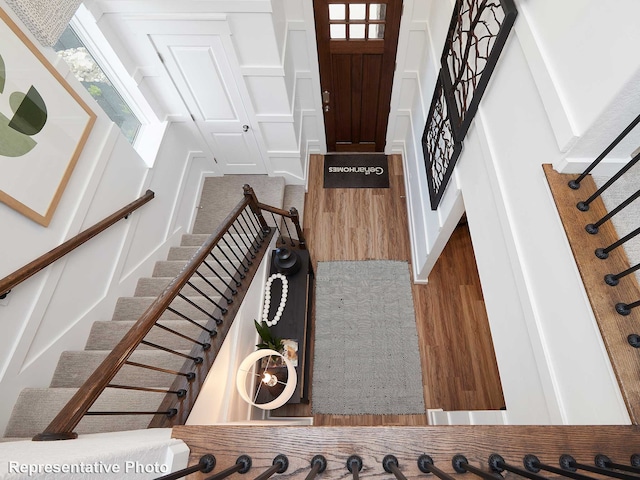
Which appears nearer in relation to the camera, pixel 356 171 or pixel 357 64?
pixel 357 64

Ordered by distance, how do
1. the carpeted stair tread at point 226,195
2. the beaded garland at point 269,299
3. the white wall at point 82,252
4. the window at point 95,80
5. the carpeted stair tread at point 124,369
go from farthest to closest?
the carpeted stair tread at point 226,195, the beaded garland at point 269,299, the window at point 95,80, the carpeted stair tread at point 124,369, the white wall at point 82,252

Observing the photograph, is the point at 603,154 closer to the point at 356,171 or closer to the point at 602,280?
the point at 602,280

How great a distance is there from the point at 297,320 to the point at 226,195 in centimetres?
213

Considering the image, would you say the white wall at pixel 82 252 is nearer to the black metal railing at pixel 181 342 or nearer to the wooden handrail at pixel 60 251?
the wooden handrail at pixel 60 251

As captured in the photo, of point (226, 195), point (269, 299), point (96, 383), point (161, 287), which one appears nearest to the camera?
point (96, 383)

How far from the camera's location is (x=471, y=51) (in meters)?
1.93

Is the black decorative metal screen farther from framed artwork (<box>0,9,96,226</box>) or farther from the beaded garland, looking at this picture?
framed artwork (<box>0,9,96,226</box>)

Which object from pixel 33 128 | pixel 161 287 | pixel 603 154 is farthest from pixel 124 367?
pixel 603 154

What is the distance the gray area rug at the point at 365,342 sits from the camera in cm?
288

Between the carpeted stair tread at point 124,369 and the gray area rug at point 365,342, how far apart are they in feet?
4.60

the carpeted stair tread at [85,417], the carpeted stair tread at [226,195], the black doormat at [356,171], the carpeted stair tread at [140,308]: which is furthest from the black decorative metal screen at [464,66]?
the carpeted stair tread at [85,417]

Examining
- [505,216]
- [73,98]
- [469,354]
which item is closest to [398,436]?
[505,216]

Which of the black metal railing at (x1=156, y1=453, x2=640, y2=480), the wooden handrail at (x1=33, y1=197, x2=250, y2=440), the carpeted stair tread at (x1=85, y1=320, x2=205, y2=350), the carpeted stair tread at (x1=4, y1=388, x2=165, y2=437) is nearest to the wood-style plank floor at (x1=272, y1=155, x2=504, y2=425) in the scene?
the carpeted stair tread at (x1=85, y1=320, x2=205, y2=350)

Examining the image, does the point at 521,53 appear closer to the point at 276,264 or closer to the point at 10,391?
the point at 276,264
